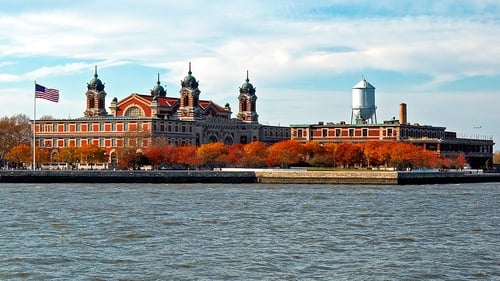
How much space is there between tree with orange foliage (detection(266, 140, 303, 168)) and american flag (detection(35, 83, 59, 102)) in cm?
4789

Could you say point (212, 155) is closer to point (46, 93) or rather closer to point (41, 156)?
point (41, 156)

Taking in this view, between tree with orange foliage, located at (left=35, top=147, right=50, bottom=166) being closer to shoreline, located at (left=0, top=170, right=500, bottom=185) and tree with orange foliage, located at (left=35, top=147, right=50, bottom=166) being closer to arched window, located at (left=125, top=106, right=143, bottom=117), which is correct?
arched window, located at (left=125, top=106, right=143, bottom=117)

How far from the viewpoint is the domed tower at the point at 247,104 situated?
18000 cm

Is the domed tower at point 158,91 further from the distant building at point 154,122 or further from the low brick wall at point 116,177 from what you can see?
the low brick wall at point 116,177

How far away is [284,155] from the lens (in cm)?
15062

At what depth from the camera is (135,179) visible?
113 m

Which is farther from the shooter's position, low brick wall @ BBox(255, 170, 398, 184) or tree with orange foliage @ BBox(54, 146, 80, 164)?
tree with orange foliage @ BBox(54, 146, 80, 164)

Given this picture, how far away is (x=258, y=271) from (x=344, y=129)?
5941 inches

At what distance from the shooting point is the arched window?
168m

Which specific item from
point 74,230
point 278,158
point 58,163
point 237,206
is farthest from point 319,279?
point 58,163

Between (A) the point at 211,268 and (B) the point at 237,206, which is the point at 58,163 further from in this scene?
(A) the point at 211,268

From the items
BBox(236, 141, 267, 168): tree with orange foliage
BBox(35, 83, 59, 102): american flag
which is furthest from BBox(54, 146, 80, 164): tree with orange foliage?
BBox(35, 83, 59, 102): american flag

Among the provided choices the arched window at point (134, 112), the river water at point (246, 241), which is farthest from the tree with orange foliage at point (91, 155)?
the river water at point (246, 241)

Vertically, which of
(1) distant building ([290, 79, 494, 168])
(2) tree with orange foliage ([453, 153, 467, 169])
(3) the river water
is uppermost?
(1) distant building ([290, 79, 494, 168])
